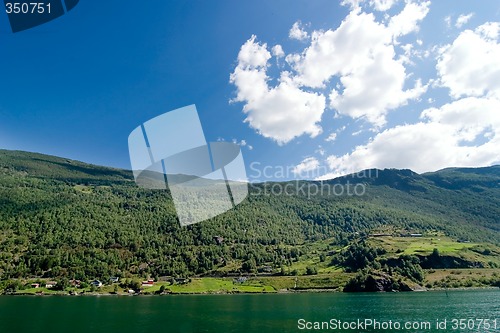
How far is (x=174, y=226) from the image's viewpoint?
129000 mm

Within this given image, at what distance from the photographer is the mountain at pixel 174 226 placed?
95.1m

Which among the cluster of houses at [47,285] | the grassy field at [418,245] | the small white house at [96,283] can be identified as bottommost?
the small white house at [96,283]

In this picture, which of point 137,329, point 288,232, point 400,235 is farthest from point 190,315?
point 288,232

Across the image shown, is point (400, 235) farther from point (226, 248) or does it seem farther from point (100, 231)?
point (100, 231)

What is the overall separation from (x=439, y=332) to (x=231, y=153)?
81.4ft

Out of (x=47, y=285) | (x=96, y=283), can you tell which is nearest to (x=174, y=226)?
(x=96, y=283)

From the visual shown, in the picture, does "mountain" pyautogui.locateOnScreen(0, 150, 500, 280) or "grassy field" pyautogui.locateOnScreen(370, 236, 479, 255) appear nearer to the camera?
"grassy field" pyautogui.locateOnScreen(370, 236, 479, 255)

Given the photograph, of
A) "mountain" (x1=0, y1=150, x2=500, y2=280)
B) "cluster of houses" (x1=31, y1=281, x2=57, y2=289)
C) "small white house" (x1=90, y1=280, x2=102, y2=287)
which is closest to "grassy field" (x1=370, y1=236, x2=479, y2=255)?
"mountain" (x1=0, y1=150, x2=500, y2=280)

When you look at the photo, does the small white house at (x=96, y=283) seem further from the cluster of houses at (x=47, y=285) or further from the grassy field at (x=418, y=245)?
the grassy field at (x=418, y=245)

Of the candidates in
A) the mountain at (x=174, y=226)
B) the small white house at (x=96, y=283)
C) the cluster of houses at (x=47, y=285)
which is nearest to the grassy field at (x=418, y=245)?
the mountain at (x=174, y=226)

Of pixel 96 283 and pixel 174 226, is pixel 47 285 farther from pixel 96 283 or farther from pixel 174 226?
pixel 174 226

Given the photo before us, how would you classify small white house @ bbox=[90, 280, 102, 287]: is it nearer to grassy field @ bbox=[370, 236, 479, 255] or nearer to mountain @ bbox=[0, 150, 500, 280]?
mountain @ bbox=[0, 150, 500, 280]

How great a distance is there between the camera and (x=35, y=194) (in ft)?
436

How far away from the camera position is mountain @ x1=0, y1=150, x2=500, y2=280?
95.1 meters
